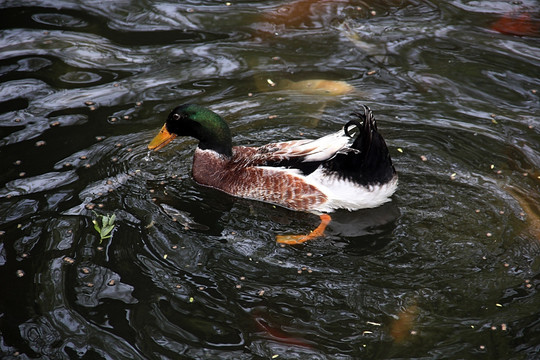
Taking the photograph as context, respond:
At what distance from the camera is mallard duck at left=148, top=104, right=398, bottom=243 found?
567 centimetres

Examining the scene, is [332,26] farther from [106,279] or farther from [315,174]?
[106,279]

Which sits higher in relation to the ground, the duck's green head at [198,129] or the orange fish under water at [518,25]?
the orange fish under water at [518,25]

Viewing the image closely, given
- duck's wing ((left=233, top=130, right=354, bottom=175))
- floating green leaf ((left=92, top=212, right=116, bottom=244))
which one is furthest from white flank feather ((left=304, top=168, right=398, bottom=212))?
floating green leaf ((left=92, top=212, right=116, bottom=244))

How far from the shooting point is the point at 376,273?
5117mm

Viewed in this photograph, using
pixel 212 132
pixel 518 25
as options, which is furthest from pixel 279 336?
pixel 518 25

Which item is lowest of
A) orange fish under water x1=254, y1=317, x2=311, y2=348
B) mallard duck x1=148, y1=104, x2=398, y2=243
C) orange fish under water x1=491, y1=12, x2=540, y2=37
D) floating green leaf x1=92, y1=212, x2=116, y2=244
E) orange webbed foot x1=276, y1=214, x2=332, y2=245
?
orange fish under water x1=254, y1=317, x2=311, y2=348

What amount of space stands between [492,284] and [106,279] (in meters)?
3.04

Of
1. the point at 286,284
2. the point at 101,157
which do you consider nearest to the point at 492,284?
the point at 286,284

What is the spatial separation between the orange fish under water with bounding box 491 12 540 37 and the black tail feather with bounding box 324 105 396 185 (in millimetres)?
4018

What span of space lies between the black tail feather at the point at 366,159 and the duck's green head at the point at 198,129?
1.17 metres

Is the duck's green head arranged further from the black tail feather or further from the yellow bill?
the black tail feather

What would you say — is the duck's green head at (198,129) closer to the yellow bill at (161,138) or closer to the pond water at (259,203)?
the yellow bill at (161,138)

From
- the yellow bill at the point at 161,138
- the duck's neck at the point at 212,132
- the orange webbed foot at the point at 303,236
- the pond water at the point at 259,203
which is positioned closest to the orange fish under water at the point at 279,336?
the pond water at the point at 259,203

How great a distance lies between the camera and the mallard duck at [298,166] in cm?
567
